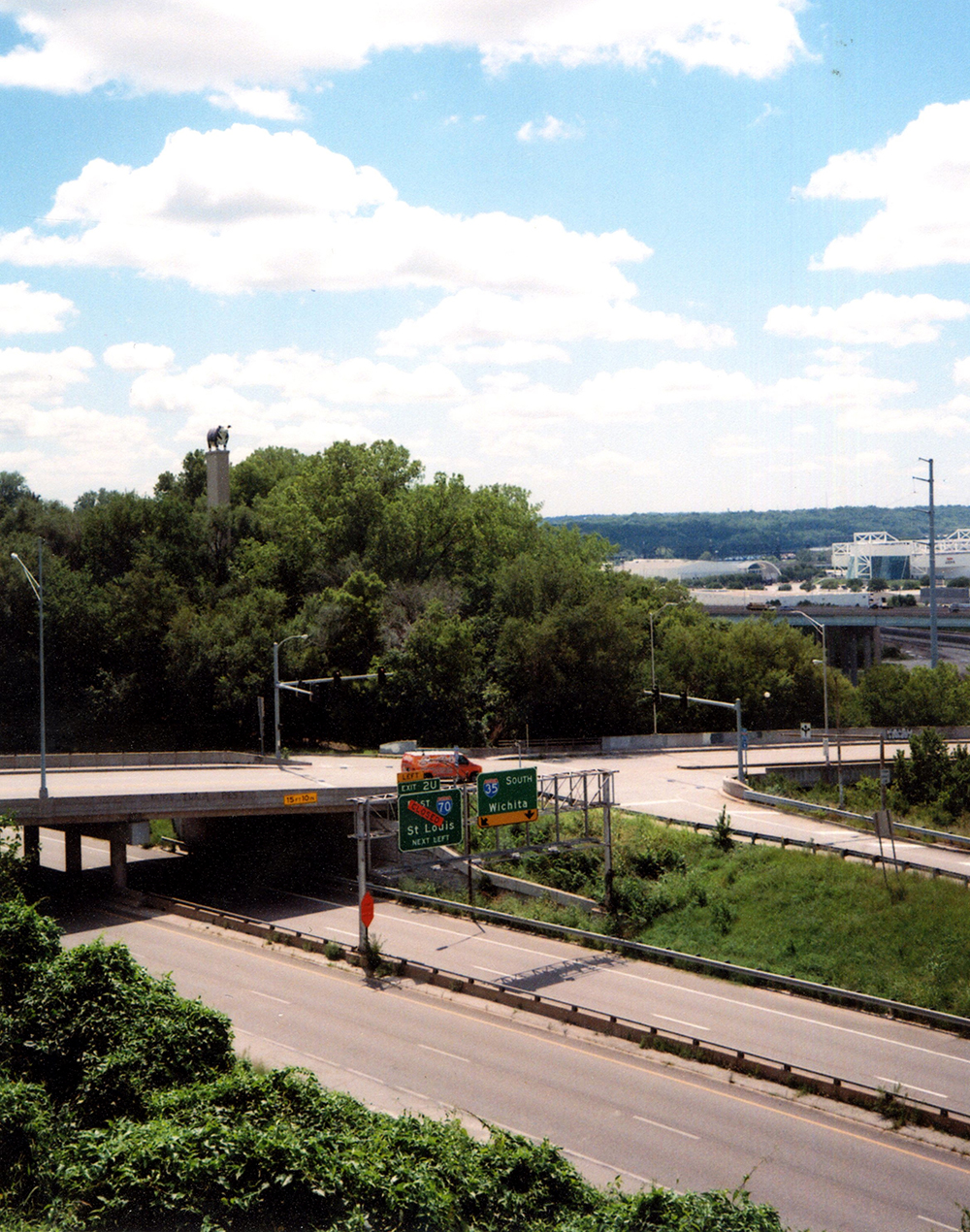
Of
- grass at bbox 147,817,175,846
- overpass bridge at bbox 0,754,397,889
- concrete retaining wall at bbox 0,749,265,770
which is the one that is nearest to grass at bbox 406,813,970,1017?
overpass bridge at bbox 0,754,397,889

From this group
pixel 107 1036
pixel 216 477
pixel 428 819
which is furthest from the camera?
pixel 216 477

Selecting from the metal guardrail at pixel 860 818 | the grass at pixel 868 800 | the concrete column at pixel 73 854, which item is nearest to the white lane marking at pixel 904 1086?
the metal guardrail at pixel 860 818

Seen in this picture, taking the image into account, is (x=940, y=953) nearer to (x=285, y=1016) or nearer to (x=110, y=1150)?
(x=285, y=1016)

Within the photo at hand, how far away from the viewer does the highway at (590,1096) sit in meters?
20.3

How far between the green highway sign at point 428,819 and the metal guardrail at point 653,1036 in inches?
141

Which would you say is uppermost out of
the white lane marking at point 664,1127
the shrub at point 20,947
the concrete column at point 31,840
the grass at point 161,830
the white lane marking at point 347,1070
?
the shrub at point 20,947

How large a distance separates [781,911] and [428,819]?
12719 mm

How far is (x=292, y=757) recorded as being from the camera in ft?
205

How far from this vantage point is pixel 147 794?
129 ft

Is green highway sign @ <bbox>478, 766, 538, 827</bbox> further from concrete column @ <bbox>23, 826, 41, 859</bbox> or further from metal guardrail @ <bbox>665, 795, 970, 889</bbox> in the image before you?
concrete column @ <bbox>23, 826, 41, 859</bbox>

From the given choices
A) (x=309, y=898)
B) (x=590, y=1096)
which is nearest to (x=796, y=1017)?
(x=590, y=1096)

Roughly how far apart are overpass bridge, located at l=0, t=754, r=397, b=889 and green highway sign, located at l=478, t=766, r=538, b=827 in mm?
8260

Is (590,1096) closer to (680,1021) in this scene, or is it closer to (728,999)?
(680,1021)

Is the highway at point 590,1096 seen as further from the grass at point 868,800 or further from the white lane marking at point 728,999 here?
the grass at point 868,800
